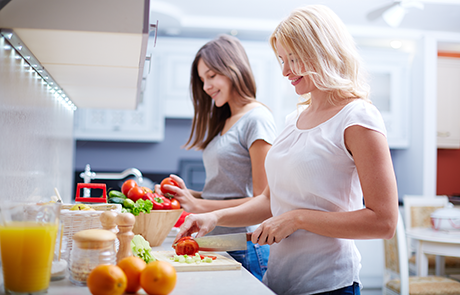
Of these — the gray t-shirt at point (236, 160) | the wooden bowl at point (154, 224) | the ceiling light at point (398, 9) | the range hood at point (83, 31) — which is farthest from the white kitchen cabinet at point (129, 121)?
the range hood at point (83, 31)

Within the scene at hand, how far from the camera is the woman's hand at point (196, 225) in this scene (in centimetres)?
116

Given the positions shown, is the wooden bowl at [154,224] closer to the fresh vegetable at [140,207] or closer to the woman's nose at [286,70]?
the fresh vegetable at [140,207]

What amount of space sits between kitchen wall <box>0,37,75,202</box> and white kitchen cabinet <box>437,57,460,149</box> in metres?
3.70

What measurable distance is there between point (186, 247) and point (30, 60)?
24.4 inches

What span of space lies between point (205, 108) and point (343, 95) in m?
0.86

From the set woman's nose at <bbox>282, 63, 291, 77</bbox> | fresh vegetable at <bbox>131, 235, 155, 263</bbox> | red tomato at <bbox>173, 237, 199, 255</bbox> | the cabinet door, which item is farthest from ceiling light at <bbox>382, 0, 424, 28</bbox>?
fresh vegetable at <bbox>131, 235, 155, 263</bbox>

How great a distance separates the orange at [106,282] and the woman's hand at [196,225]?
0.47 meters

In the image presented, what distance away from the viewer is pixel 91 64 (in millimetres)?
1115

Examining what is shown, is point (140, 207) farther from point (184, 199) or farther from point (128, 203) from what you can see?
point (184, 199)

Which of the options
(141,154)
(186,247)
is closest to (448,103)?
(141,154)

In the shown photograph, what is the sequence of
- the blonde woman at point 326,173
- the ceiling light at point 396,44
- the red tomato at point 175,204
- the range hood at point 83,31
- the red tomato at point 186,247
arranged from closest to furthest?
the range hood at point 83,31 < the blonde woman at point 326,173 < the red tomato at point 186,247 < the red tomato at point 175,204 < the ceiling light at point 396,44

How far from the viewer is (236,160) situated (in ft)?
4.94

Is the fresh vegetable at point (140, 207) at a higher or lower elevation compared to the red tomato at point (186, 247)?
higher

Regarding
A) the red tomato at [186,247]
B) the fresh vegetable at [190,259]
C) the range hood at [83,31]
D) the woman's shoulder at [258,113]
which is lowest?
the fresh vegetable at [190,259]
